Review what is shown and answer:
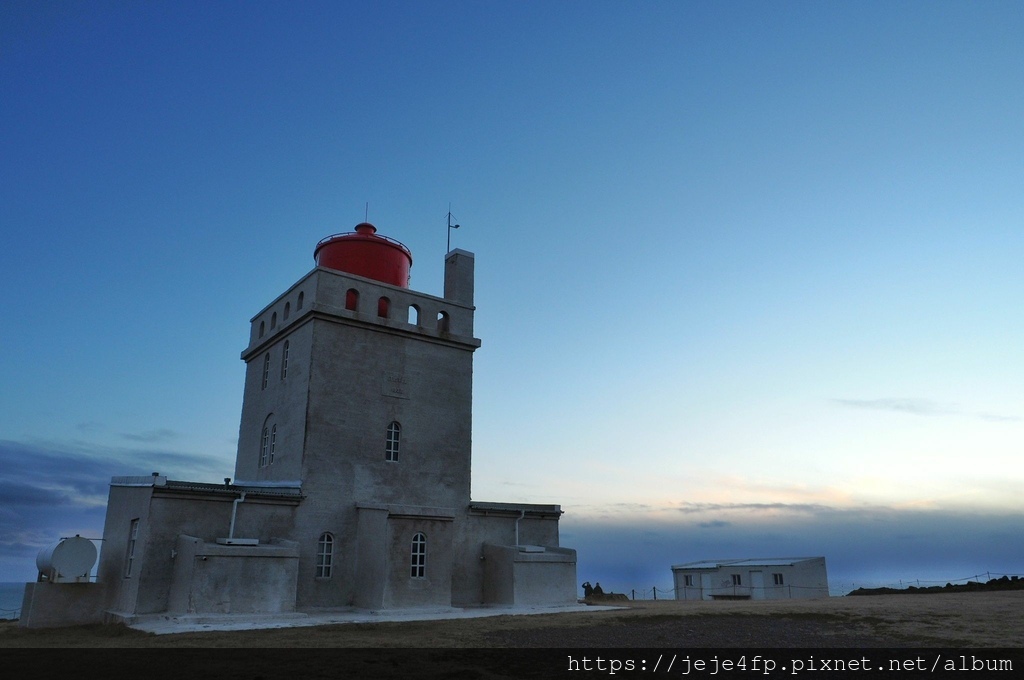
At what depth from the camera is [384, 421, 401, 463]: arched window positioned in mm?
26562

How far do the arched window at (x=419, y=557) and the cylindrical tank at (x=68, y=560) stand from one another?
10.1 meters

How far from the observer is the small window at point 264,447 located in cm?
2714

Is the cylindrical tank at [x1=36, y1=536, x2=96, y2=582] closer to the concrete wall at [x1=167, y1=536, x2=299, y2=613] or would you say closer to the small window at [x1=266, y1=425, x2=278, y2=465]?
the concrete wall at [x1=167, y1=536, x2=299, y2=613]

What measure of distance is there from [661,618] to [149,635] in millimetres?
13949

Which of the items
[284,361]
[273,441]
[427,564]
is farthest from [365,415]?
[427,564]

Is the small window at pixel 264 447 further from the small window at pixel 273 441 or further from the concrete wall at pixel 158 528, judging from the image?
the concrete wall at pixel 158 528

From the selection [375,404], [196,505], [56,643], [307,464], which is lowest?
[56,643]

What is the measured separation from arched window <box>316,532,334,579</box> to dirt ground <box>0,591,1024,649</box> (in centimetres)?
516

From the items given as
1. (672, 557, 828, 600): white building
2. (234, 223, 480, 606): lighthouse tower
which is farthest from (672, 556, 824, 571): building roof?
(234, 223, 480, 606): lighthouse tower
